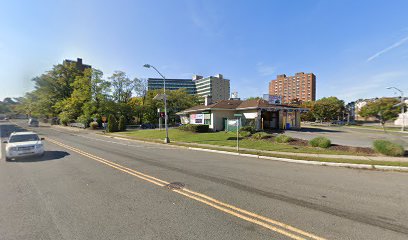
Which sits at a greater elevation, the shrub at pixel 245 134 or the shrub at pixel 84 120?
the shrub at pixel 84 120

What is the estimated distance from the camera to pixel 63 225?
390cm

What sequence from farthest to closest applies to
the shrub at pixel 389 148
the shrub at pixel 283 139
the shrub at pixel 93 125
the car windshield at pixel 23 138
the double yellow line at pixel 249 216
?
the shrub at pixel 93 125
the shrub at pixel 283 139
the car windshield at pixel 23 138
the shrub at pixel 389 148
the double yellow line at pixel 249 216

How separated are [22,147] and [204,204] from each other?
11364 millimetres

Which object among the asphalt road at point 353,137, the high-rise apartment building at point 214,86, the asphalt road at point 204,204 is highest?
the high-rise apartment building at point 214,86

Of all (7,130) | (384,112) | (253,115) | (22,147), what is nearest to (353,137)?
(384,112)

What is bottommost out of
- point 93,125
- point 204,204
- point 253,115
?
point 204,204

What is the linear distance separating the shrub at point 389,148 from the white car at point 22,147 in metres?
19.4

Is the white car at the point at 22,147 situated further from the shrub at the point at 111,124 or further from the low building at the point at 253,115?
the shrub at the point at 111,124

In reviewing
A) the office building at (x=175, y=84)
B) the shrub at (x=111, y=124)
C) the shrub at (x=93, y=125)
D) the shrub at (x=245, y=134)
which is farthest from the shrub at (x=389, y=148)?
the office building at (x=175, y=84)

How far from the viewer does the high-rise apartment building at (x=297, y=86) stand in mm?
150325

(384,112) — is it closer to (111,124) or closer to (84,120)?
(111,124)

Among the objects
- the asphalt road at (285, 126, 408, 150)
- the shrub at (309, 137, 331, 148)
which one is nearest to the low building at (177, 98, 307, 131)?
the asphalt road at (285, 126, 408, 150)

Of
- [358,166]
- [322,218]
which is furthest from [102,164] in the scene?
[358,166]

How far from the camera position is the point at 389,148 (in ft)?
33.4
